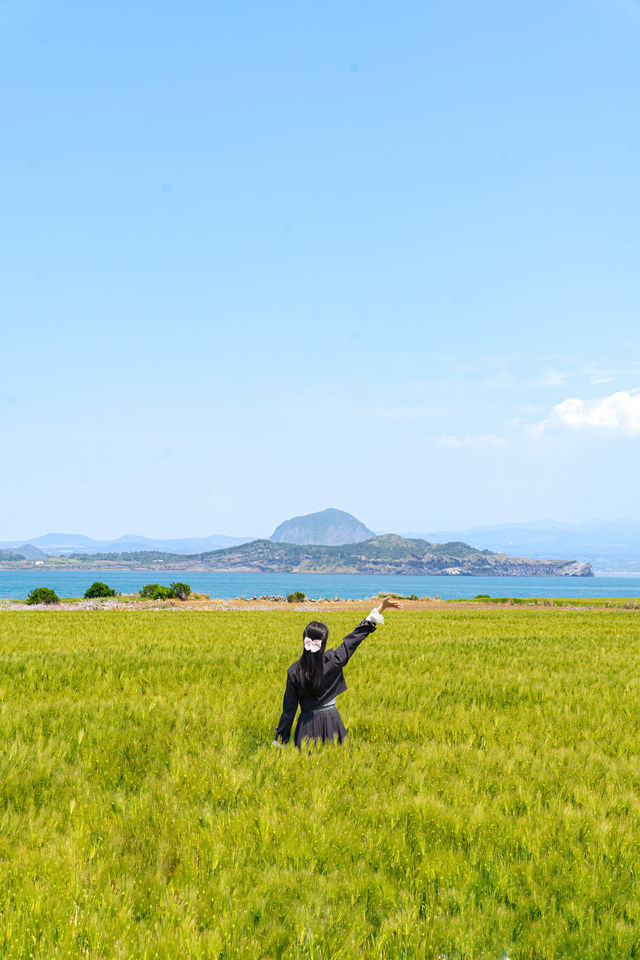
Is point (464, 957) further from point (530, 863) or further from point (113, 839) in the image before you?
point (113, 839)

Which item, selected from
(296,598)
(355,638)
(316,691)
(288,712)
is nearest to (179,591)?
(296,598)

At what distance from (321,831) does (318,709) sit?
254 cm

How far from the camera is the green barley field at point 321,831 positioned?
3.69m

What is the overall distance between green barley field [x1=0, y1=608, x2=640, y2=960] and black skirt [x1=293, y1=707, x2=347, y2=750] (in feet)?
1.32

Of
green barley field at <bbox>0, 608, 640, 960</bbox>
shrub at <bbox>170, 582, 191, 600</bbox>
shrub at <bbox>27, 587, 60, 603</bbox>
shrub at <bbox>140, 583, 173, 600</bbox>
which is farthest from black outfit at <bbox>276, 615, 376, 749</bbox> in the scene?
shrub at <bbox>170, 582, 191, 600</bbox>

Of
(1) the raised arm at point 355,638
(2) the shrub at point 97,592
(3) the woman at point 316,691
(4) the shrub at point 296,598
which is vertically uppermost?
(1) the raised arm at point 355,638

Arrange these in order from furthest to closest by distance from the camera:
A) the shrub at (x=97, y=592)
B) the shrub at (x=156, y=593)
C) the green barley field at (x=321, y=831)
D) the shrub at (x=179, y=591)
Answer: the shrub at (x=179, y=591) → the shrub at (x=97, y=592) → the shrub at (x=156, y=593) → the green barley field at (x=321, y=831)

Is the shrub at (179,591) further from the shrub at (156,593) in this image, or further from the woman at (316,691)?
the woman at (316,691)

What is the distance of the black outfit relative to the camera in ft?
24.2

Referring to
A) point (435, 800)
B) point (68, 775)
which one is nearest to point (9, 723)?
point (68, 775)

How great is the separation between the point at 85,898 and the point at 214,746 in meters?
3.62

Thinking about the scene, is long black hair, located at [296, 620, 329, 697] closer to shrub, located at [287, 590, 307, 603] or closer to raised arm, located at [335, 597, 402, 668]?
raised arm, located at [335, 597, 402, 668]

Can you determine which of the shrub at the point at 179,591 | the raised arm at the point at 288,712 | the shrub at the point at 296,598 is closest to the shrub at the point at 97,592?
the shrub at the point at 179,591

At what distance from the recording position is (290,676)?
7414mm
